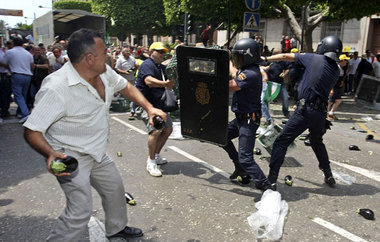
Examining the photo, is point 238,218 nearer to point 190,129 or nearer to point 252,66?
point 190,129

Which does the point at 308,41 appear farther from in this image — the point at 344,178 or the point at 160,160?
the point at 160,160

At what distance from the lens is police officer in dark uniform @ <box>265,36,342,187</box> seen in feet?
13.2

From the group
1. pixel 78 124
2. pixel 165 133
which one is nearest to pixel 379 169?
pixel 165 133

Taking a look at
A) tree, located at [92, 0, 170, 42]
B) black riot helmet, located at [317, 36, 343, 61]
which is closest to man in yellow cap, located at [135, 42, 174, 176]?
black riot helmet, located at [317, 36, 343, 61]

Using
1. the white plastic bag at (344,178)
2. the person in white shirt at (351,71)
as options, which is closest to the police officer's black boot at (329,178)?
the white plastic bag at (344,178)

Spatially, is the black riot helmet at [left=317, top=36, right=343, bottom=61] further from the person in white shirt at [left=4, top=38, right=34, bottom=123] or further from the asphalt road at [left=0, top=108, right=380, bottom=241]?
the person in white shirt at [left=4, top=38, right=34, bottom=123]

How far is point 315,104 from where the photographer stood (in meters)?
4.06

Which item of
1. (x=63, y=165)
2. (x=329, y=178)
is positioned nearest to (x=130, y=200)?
(x=63, y=165)

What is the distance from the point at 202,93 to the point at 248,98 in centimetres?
55

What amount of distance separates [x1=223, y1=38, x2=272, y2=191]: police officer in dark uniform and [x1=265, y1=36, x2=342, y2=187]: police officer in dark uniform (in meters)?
0.44

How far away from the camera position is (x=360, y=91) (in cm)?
1191

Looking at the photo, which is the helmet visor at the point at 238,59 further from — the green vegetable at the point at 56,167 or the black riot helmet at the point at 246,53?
the green vegetable at the point at 56,167

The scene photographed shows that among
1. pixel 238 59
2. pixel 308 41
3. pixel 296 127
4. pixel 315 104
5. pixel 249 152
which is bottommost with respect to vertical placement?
pixel 249 152

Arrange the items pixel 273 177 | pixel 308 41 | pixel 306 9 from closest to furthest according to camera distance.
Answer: pixel 273 177, pixel 306 9, pixel 308 41
